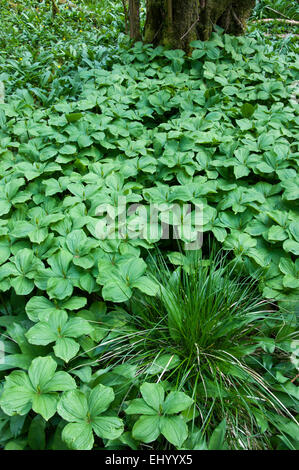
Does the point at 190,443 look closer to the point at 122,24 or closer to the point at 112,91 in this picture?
the point at 112,91

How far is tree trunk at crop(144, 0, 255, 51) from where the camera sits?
11.1ft

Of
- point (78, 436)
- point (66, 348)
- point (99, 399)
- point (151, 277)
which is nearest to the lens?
point (78, 436)

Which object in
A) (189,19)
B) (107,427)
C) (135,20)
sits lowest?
(107,427)

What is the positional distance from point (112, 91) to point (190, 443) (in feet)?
8.68

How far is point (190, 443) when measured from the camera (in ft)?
4.22

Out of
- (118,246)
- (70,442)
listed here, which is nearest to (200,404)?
(70,442)

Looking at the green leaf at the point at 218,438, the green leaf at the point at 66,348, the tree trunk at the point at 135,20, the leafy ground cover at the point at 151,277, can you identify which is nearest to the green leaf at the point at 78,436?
the leafy ground cover at the point at 151,277

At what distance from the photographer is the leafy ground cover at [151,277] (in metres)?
1.33

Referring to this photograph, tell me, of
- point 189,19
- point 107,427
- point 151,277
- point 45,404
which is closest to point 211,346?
point 151,277

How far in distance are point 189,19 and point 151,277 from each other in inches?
111

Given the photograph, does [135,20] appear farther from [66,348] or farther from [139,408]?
[139,408]

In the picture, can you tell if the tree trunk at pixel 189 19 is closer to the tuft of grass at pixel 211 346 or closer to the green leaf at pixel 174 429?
the tuft of grass at pixel 211 346

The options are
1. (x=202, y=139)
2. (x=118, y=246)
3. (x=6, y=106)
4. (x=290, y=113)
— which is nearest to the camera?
(x=118, y=246)

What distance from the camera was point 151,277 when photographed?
5.74 ft
